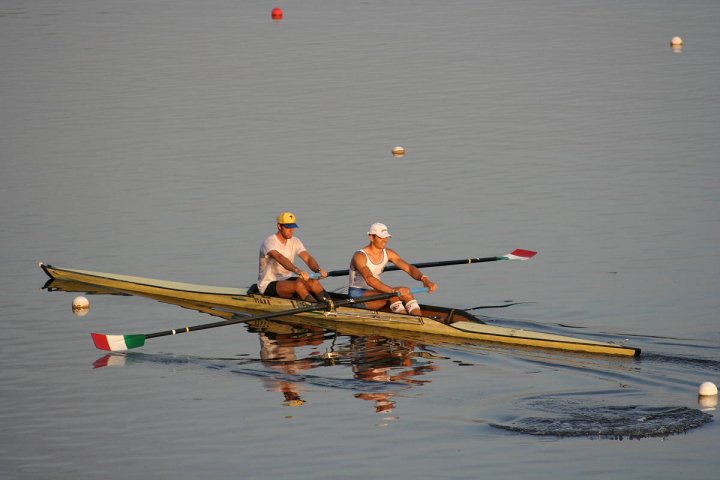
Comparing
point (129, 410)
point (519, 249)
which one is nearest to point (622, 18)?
point (519, 249)

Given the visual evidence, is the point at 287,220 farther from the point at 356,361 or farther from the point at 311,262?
the point at 356,361

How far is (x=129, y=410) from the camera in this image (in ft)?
55.7

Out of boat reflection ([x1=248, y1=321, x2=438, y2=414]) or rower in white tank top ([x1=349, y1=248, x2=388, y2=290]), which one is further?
rower in white tank top ([x1=349, y1=248, x2=388, y2=290])

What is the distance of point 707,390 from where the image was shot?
52.1ft

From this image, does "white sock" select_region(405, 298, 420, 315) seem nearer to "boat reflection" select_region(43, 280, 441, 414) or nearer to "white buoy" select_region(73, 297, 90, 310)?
"boat reflection" select_region(43, 280, 441, 414)

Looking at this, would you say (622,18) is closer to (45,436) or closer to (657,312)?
(657,312)

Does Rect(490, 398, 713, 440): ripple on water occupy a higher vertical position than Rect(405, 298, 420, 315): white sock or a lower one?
lower

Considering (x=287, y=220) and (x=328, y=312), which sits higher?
(x=287, y=220)

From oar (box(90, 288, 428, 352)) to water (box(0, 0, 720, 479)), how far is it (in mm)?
345

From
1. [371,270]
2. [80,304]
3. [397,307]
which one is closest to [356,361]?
[397,307]

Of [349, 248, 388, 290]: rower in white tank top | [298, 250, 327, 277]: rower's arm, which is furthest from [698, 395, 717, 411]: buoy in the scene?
[298, 250, 327, 277]: rower's arm

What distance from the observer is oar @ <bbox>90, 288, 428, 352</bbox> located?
63.3ft

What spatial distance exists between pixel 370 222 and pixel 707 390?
37.6 feet

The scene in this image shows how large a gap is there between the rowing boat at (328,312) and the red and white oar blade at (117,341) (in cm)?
3
